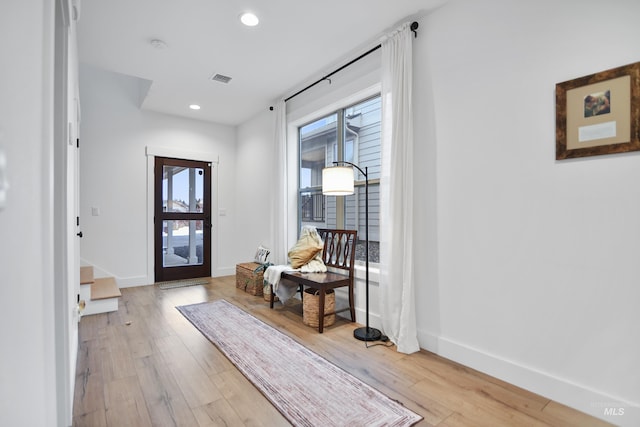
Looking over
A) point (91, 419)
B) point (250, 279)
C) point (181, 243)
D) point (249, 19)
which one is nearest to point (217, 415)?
point (91, 419)

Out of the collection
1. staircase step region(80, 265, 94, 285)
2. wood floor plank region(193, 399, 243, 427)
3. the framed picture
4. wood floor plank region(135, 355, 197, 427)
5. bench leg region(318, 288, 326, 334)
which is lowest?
wood floor plank region(193, 399, 243, 427)

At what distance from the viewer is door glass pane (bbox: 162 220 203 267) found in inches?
205

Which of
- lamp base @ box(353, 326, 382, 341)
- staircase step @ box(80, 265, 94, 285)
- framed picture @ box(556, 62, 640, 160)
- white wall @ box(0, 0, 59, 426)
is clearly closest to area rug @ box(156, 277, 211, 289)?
staircase step @ box(80, 265, 94, 285)

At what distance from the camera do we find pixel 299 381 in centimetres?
210

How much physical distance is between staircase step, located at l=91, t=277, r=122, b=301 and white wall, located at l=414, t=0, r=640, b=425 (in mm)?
3353

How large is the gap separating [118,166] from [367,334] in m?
4.37

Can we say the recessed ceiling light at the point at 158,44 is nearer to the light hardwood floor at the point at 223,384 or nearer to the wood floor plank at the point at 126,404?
the light hardwood floor at the point at 223,384

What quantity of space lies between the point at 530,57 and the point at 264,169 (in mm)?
3740

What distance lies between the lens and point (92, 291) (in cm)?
380

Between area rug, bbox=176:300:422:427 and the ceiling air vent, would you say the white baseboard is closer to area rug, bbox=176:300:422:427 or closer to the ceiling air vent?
area rug, bbox=176:300:422:427

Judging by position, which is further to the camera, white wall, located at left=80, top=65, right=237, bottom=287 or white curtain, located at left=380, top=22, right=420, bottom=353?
white wall, located at left=80, top=65, right=237, bottom=287

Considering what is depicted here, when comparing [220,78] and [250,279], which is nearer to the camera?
[220,78]

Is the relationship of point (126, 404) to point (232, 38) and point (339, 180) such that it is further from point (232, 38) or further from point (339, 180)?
point (232, 38)

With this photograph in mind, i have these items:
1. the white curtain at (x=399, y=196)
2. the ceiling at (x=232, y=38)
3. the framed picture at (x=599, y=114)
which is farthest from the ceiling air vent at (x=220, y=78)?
the framed picture at (x=599, y=114)
